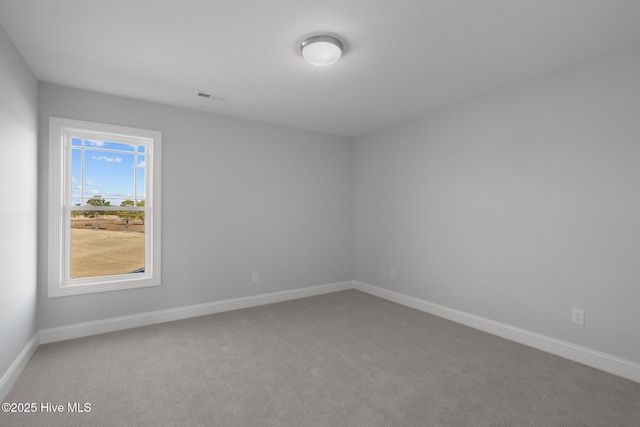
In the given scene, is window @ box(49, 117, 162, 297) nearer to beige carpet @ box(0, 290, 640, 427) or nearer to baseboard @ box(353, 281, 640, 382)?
beige carpet @ box(0, 290, 640, 427)

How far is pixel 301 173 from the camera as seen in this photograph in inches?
186

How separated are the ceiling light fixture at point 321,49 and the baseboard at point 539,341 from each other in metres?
3.07

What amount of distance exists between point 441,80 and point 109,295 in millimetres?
4097

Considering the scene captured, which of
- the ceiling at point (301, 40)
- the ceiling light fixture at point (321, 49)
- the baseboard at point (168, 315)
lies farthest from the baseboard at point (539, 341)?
the ceiling light fixture at point (321, 49)

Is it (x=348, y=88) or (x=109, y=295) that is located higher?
(x=348, y=88)

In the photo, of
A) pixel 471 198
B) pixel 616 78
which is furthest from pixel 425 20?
pixel 471 198

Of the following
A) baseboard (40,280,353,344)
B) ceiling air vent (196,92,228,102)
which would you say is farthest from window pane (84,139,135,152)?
baseboard (40,280,353,344)

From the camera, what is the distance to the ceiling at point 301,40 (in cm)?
198

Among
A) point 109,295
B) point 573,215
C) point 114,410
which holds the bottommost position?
point 114,410

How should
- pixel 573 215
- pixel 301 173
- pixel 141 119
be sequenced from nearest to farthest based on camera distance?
pixel 573 215, pixel 141 119, pixel 301 173

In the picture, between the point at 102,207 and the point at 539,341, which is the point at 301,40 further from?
the point at 539,341

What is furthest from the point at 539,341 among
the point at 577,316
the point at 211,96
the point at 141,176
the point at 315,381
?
the point at 141,176

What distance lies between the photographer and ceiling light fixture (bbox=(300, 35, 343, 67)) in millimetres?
2281

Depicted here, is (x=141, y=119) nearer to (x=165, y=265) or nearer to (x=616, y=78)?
(x=165, y=265)
